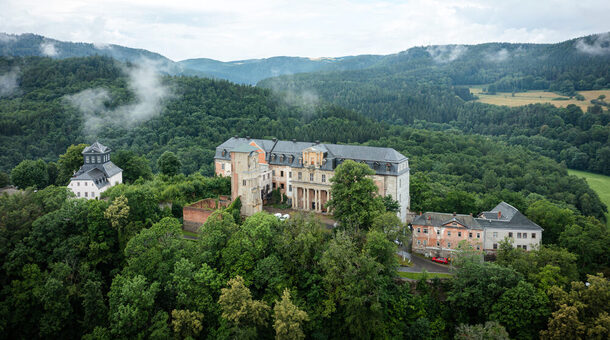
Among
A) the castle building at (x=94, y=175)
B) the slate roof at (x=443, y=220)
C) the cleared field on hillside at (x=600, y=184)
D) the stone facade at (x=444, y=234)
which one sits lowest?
the cleared field on hillside at (x=600, y=184)

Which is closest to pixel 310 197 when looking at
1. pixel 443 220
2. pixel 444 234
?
pixel 443 220

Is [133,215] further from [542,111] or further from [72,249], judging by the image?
[542,111]

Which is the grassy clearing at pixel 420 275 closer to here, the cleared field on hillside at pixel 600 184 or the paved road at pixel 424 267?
the paved road at pixel 424 267

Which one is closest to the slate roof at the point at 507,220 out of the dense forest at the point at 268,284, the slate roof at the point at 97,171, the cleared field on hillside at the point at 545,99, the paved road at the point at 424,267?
the dense forest at the point at 268,284

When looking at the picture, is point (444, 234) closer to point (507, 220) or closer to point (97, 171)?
point (507, 220)

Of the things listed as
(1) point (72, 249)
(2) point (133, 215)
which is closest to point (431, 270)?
(2) point (133, 215)
